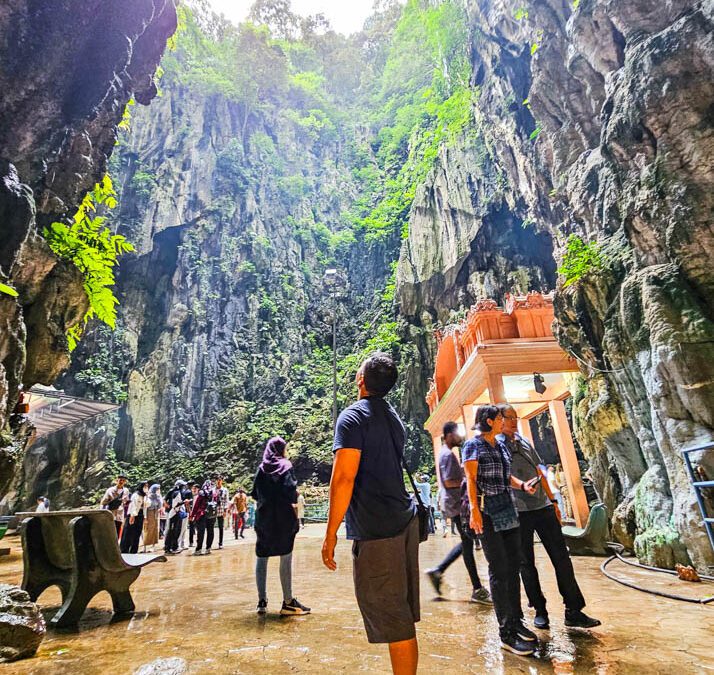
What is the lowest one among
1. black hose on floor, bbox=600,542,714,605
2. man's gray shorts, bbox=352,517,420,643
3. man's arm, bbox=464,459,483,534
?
black hose on floor, bbox=600,542,714,605

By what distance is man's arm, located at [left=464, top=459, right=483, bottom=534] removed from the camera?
282 centimetres

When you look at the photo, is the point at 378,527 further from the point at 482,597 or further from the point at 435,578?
the point at 435,578

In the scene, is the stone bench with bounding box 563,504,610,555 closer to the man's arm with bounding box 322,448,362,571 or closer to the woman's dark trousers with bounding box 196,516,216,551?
the man's arm with bounding box 322,448,362,571

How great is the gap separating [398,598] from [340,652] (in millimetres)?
1205

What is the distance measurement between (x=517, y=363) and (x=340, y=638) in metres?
6.74

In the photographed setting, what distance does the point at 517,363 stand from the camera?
8.47 m

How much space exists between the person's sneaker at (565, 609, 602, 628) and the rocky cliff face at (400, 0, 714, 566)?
2831 millimetres

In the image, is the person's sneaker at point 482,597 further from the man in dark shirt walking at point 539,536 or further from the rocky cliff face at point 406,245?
the rocky cliff face at point 406,245

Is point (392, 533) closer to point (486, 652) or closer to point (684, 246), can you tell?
point (486, 652)

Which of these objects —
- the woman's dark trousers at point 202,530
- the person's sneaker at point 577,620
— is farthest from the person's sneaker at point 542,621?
the woman's dark trousers at point 202,530

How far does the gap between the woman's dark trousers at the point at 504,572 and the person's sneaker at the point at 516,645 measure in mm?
25

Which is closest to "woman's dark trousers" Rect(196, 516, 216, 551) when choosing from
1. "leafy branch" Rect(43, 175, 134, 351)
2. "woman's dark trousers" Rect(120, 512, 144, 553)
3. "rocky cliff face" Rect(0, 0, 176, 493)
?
"woman's dark trousers" Rect(120, 512, 144, 553)

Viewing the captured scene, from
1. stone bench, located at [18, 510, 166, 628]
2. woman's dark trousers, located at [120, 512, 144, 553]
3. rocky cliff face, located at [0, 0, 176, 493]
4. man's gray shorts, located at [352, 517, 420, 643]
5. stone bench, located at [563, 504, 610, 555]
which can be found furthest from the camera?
woman's dark trousers, located at [120, 512, 144, 553]

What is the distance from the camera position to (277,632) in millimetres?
3082
